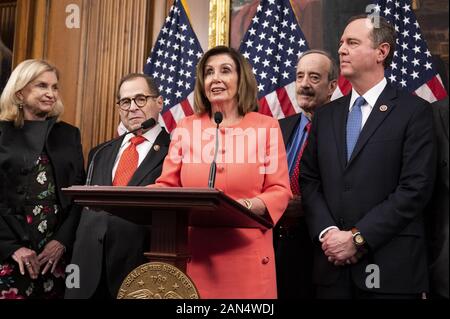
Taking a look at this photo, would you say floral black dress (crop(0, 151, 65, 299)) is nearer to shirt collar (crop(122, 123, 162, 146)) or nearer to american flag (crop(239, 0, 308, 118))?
shirt collar (crop(122, 123, 162, 146))

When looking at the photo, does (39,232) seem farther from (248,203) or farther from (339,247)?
(339,247)

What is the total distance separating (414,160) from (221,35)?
2.39 m

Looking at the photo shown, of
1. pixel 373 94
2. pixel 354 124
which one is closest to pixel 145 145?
pixel 354 124

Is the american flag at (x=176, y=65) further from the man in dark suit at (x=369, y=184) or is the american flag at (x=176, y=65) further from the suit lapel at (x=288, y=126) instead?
the man in dark suit at (x=369, y=184)

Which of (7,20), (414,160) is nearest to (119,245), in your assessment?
(414,160)

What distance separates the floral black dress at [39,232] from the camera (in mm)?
3494

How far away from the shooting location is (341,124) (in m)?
3.17

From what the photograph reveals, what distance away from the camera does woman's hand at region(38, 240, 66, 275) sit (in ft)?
11.6

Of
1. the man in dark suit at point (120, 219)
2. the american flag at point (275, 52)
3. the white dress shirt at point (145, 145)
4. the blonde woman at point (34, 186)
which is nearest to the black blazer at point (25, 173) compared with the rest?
the blonde woman at point (34, 186)

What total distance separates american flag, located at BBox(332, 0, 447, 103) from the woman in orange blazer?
5.32 feet

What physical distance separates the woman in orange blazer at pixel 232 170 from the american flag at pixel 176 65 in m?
1.90

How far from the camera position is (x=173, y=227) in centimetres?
235

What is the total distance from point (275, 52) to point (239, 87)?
1.85 meters
